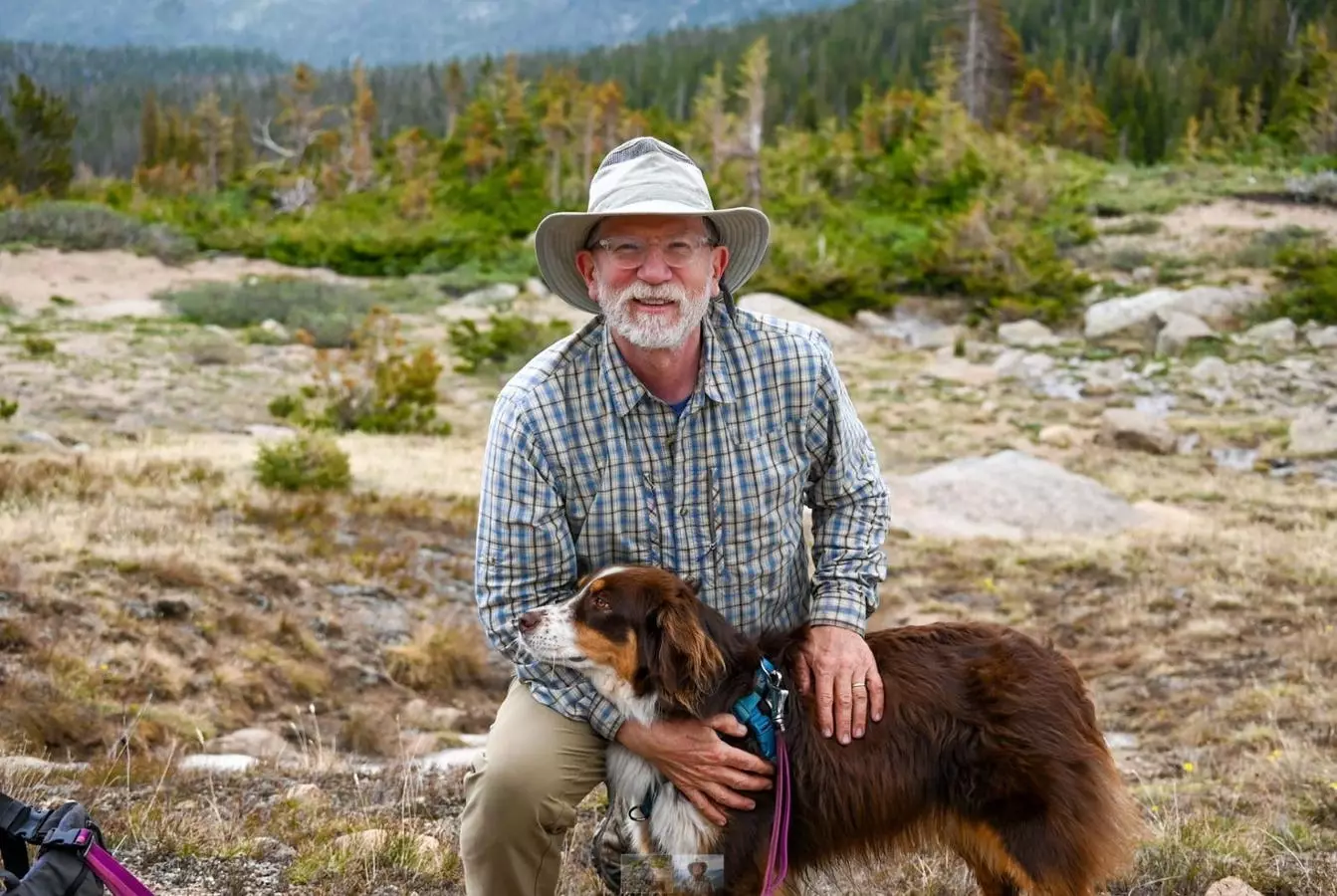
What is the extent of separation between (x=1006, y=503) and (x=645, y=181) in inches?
364

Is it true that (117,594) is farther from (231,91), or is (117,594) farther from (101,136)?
(231,91)

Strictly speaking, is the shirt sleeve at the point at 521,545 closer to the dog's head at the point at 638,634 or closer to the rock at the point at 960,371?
the dog's head at the point at 638,634

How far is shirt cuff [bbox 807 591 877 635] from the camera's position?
3398mm

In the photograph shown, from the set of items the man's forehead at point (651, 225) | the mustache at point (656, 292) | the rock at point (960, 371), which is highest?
the man's forehead at point (651, 225)

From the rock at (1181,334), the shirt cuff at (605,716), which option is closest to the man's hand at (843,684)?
the shirt cuff at (605,716)

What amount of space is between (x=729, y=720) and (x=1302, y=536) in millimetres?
8764

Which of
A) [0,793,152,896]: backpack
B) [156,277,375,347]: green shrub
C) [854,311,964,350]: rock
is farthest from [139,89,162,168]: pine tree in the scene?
[0,793,152,896]: backpack

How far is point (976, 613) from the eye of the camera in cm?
888

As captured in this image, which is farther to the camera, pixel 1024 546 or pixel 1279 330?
pixel 1279 330

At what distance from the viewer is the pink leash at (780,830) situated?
305 centimetres

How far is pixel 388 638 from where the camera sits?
7.82 m

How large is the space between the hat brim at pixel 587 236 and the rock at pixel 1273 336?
18332 mm

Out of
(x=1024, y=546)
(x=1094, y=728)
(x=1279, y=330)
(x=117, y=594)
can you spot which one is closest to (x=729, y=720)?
(x=1094, y=728)

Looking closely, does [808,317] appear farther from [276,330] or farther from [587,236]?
[587,236]
